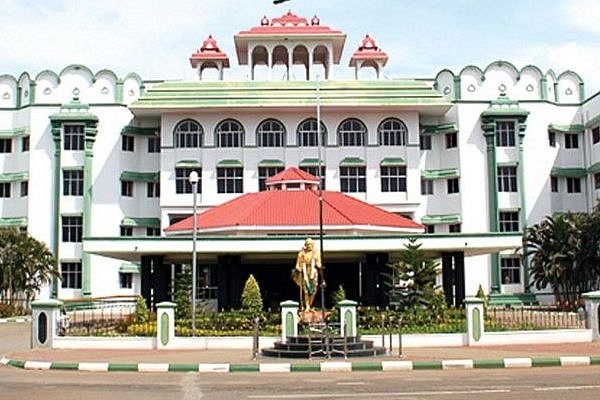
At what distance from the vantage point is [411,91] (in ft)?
Answer: 161

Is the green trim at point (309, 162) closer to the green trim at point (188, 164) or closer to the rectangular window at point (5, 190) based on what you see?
the green trim at point (188, 164)

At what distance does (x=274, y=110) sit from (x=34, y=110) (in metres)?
14.4

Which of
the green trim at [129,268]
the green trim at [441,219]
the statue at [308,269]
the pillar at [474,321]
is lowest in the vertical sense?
the pillar at [474,321]

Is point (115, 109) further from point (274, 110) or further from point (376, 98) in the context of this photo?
point (376, 98)

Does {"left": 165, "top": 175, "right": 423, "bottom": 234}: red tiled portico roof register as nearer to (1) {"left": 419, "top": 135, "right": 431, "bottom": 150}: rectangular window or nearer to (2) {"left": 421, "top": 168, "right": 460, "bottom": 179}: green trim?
(2) {"left": 421, "top": 168, "right": 460, "bottom": 179}: green trim

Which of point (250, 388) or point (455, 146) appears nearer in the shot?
point (250, 388)

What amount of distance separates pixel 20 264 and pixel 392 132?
21771 millimetres

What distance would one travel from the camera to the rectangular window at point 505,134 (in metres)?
49.8

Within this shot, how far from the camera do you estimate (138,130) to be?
165ft

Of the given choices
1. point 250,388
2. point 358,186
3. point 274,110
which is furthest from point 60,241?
point 250,388

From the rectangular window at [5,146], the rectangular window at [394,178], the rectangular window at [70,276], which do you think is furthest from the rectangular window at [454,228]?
the rectangular window at [5,146]

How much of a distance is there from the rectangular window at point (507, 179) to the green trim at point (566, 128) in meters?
3.51

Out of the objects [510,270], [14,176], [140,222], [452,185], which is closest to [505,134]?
[452,185]

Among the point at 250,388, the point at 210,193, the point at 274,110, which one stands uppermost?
the point at 274,110
